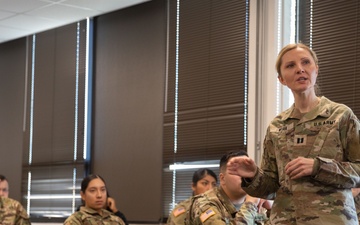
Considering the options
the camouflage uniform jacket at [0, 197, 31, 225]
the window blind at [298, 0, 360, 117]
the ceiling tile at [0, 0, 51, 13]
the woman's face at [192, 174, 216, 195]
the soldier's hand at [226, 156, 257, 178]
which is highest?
the ceiling tile at [0, 0, 51, 13]

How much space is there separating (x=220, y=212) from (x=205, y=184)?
1.39 m

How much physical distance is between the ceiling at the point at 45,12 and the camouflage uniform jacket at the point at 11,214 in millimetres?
1803

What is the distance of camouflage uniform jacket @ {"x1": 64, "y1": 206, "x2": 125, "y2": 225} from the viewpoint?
486 cm

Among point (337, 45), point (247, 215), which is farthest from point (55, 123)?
point (247, 215)

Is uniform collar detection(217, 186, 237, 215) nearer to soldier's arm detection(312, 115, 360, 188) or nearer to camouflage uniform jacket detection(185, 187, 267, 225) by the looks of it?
camouflage uniform jacket detection(185, 187, 267, 225)

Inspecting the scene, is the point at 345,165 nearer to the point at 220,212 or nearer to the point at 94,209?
the point at 220,212

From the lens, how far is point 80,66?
740 centimetres

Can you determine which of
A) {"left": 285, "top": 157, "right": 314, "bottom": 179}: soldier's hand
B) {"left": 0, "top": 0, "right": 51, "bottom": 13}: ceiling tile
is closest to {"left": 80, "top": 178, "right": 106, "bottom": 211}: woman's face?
{"left": 0, "top": 0, "right": 51, "bottom": 13}: ceiling tile

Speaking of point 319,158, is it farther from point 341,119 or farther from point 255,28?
point 255,28

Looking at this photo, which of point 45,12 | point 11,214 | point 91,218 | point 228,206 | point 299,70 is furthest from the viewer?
point 45,12

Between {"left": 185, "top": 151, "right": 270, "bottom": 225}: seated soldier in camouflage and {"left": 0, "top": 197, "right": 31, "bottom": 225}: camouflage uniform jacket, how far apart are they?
9.66 feet

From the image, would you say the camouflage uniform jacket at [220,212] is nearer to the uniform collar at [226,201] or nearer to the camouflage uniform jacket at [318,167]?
the uniform collar at [226,201]

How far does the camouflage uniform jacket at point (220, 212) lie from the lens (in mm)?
3754

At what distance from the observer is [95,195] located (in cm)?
500
